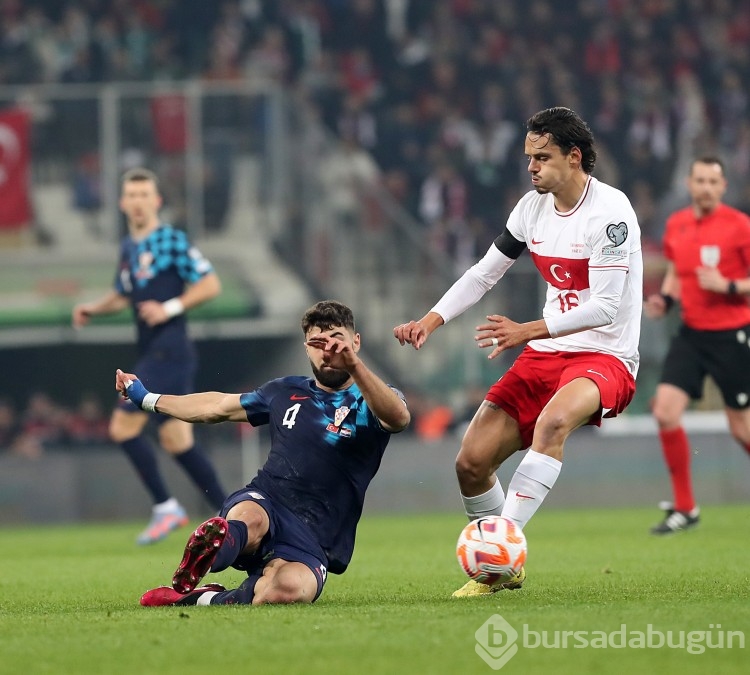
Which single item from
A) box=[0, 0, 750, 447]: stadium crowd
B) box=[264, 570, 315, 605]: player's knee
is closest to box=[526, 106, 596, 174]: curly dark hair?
box=[264, 570, 315, 605]: player's knee

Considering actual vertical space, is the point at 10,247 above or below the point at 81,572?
above

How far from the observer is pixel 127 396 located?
6652mm

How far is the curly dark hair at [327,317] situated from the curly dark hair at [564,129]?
51.7 inches

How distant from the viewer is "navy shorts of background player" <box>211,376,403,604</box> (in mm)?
6410

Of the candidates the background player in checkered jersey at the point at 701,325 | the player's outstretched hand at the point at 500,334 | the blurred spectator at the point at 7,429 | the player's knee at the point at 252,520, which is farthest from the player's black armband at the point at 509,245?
the blurred spectator at the point at 7,429

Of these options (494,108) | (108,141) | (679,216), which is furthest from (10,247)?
(679,216)

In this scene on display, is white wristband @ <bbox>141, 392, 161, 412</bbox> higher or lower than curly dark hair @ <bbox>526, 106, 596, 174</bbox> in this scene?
lower

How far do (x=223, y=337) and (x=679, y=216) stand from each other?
7.31 meters

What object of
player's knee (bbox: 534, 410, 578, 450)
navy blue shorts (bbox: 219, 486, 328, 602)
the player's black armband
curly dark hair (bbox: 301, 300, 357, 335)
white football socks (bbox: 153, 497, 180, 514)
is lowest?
white football socks (bbox: 153, 497, 180, 514)

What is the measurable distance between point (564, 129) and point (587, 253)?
57cm

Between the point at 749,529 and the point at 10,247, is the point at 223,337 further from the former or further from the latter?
the point at 749,529

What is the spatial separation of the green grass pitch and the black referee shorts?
1.28 metres

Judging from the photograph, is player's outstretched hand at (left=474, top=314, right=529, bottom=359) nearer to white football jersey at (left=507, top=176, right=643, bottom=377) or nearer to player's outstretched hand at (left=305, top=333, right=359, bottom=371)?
white football jersey at (left=507, top=176, right=643, bottom=377)

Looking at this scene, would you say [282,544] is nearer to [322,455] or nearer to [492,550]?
[322,455]
